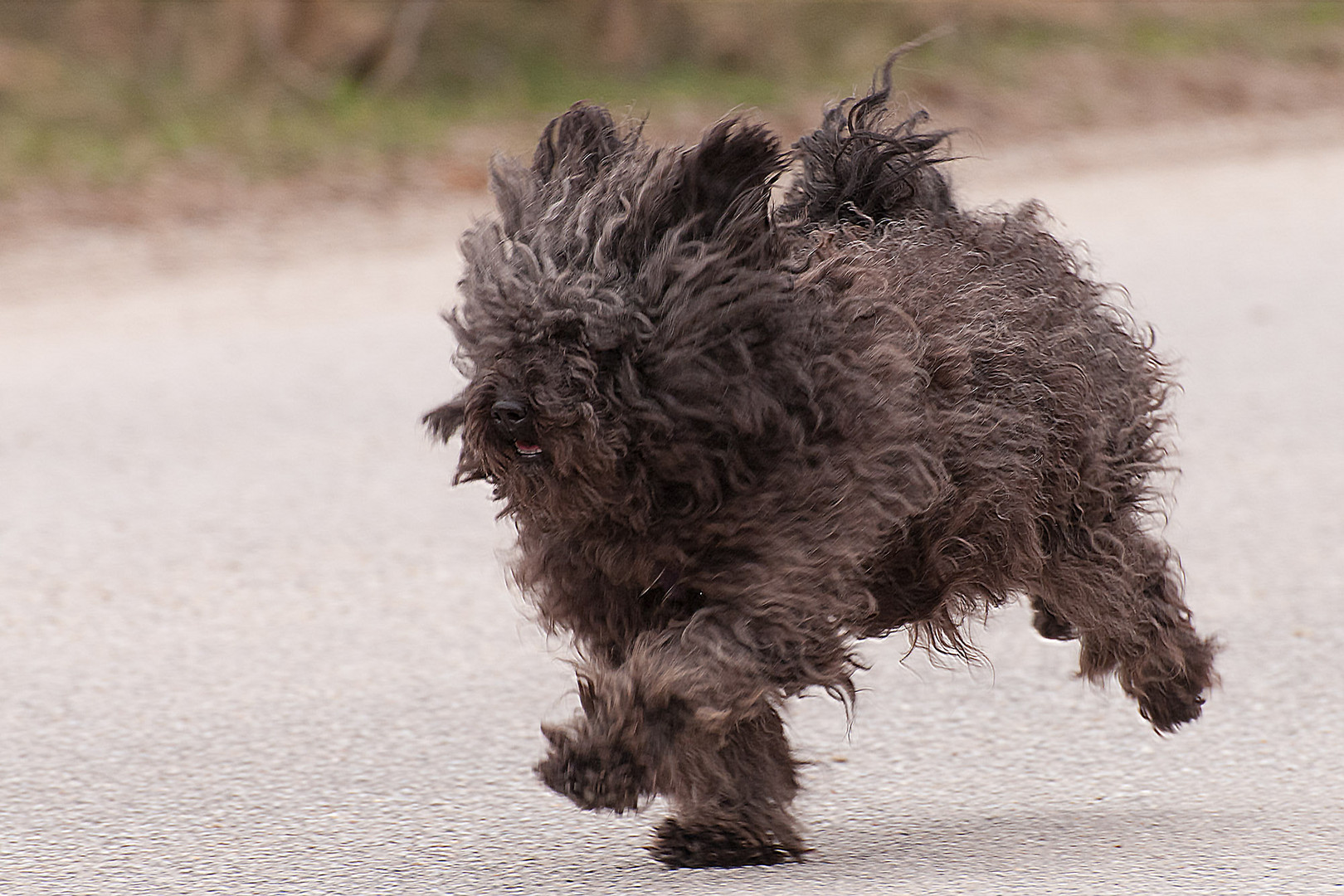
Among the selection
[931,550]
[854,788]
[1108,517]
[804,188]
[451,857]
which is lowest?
[451,857]

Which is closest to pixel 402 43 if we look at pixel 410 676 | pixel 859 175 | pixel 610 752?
pixel 410 676

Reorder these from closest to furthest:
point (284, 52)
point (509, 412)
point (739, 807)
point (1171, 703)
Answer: point (509, 412), point (739, 807), point (1171, 703), point (284, 52)

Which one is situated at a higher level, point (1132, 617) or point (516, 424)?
point (1132, 617)

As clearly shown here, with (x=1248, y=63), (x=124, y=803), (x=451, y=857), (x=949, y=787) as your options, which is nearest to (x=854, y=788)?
(x=949, y=787)

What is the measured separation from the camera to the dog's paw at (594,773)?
3.37 meters

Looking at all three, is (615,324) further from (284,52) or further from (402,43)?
(402,43)

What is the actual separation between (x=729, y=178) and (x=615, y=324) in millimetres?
401

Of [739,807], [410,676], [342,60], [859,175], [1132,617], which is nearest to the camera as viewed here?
[739,807]

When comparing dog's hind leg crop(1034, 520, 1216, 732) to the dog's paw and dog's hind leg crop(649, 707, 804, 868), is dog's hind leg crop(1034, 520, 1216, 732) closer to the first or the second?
dog's hind leg crop(649, 707, 804, 868)

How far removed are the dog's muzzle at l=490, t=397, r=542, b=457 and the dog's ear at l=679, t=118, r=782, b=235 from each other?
1.73 ft

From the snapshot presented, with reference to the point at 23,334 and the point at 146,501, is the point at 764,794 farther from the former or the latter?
the point at 23,334

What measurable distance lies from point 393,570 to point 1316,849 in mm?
3258

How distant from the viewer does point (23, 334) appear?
29.1 feet

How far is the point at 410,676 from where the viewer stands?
518 cm
